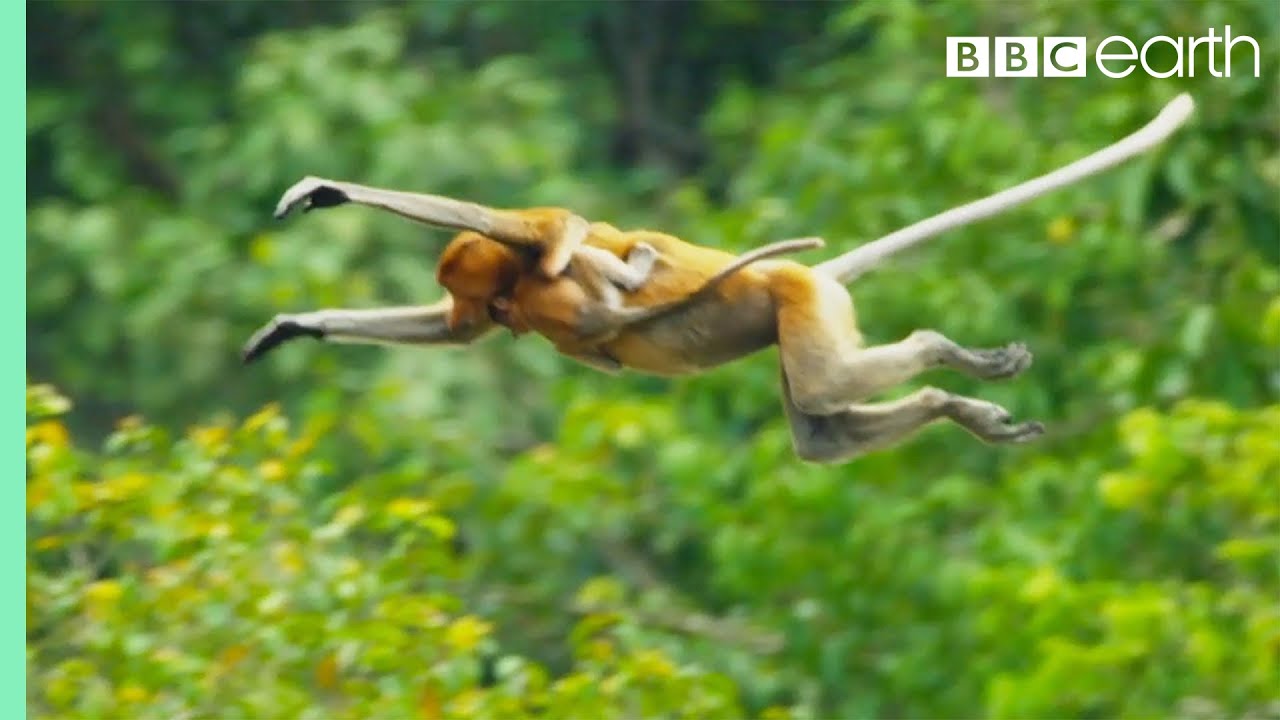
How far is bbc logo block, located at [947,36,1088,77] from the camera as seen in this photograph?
9586mm

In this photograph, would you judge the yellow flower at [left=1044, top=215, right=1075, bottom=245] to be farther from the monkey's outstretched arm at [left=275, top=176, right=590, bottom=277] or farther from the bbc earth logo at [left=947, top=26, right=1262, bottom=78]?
the monkey's outstretched arm at [left=275, top=176, right=590, bottom=277]

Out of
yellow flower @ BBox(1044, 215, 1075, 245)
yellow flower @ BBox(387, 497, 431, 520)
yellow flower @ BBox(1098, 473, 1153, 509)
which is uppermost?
yellow flower @ BBox(1044, 215, 1075, 245)

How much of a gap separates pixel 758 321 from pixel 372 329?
1.83 feet

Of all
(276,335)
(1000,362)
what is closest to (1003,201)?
(1000,362)

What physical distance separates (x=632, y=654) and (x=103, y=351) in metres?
6.45

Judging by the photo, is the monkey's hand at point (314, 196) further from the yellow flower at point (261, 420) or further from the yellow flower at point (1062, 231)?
the yellow flower at point (1062, 231)

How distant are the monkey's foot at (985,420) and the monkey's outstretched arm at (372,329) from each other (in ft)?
2.40

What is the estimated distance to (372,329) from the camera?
182 inches

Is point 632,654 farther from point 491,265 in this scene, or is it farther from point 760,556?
point 491,265

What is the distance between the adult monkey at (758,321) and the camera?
436 cm

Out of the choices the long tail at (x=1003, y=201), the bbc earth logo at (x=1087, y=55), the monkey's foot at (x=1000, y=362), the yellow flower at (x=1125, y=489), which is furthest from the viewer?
the bbc earth logo at (x=1087, y=55)

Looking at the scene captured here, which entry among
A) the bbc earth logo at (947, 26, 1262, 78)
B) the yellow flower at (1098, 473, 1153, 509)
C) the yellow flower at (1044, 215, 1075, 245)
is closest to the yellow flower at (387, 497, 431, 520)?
the yellow flower at (1098, 473, 1153, 509)

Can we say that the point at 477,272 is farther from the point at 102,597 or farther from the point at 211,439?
the point at 211,439

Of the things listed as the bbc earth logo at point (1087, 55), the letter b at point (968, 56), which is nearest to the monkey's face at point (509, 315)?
the bbc earth logo at point (1087, 55)
